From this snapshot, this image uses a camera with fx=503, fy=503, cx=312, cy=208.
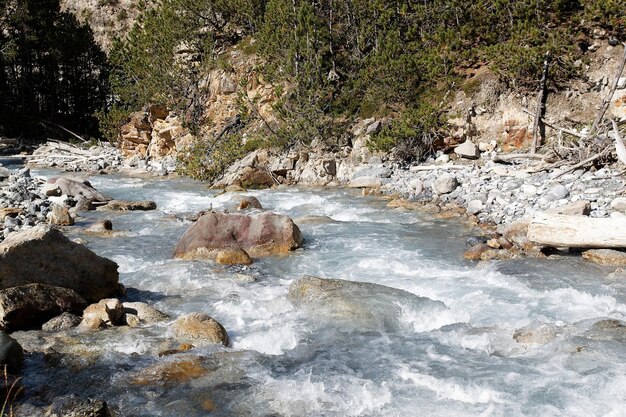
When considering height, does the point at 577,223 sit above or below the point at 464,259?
above

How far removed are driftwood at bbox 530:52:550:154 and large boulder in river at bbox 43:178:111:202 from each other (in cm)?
1504

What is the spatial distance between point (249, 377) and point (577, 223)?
6.62 meters

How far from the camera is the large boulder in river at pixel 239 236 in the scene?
10.1m

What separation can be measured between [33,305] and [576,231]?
8.56 metres

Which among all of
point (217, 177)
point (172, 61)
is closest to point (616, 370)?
point (217, 177)

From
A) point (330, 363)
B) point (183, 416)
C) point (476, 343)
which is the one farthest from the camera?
point (476, 343)

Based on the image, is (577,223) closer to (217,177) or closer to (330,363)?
(330,363)

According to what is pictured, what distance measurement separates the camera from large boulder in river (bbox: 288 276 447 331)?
6.67m

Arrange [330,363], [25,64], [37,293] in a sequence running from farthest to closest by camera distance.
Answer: [25,64], [37,293], [330,363]

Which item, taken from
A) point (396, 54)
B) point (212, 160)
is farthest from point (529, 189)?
point (212, 160)

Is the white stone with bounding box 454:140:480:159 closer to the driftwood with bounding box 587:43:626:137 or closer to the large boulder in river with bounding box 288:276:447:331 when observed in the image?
the driftwood with bounding box 587:43:626:137

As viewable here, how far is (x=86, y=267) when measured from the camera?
24.6 ft

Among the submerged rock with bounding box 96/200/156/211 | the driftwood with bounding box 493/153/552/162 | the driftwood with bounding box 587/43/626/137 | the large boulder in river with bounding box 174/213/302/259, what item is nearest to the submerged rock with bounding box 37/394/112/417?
the large boulder in river with bounding box 174/213/302/259

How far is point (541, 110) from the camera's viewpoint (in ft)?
60.6
